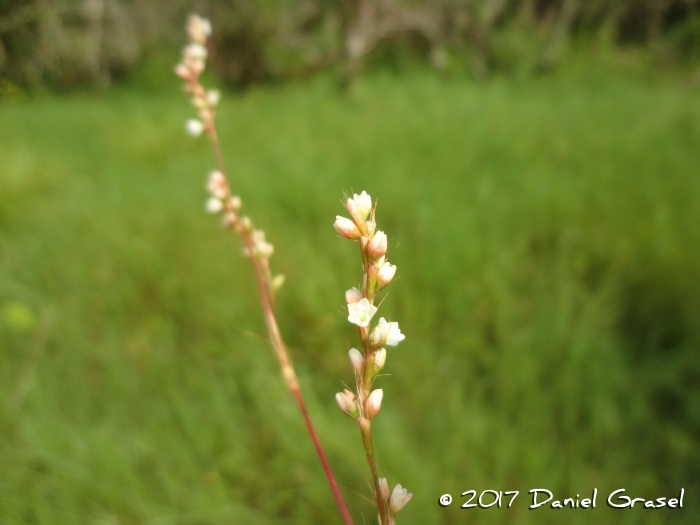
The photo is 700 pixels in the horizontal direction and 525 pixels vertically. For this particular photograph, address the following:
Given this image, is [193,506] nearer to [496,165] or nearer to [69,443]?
[69,443]

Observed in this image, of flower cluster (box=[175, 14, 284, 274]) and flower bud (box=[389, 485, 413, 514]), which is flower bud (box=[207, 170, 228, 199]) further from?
flower bud (box=[389, 485, 413, 514])

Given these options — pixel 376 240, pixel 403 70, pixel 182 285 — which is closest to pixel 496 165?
pixel 182 285

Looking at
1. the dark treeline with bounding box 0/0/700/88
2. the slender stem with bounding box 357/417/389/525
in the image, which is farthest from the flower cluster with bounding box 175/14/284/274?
the dark treeline with bounding box 0/0/700/88

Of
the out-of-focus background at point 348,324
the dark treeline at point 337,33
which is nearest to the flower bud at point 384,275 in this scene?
the out-of-focus background at point 348,324

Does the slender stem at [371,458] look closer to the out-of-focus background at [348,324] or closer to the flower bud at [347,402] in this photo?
the flower bud at [347,402]

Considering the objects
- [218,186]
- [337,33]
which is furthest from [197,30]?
[337,33]
